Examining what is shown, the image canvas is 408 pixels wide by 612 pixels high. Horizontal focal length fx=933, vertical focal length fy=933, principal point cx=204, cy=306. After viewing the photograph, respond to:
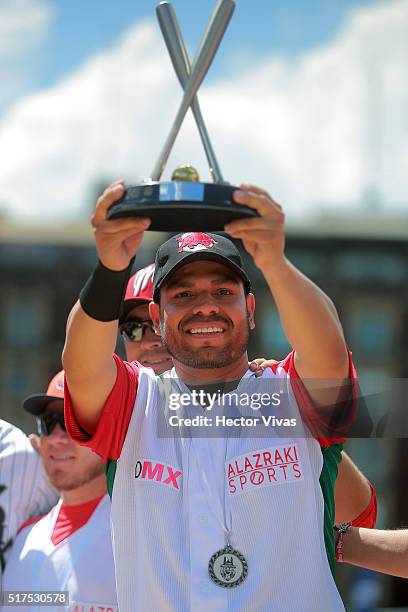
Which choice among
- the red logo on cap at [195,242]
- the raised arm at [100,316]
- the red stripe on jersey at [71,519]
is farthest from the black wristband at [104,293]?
the red stripe on jersey at [71,519]

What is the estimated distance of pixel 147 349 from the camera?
3.23 meters

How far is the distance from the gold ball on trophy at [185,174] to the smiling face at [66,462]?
1538 mm

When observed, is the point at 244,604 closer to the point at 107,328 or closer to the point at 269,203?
the point at 107,328

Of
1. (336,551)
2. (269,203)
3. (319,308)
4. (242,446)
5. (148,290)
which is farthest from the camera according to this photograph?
(148,290)

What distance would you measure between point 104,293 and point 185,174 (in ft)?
Answer: 1.10

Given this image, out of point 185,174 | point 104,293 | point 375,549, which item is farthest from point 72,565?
point 185,174

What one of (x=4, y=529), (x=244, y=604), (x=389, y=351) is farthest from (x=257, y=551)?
(x=389, y=351)

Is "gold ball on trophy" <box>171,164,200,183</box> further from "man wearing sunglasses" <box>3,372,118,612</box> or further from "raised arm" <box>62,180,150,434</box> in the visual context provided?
"man wearing sunglasses" <box>3,372,118,612</box>

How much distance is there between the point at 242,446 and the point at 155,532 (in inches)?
11.9

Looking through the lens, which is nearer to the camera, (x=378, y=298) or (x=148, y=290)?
(x=148, y=290)

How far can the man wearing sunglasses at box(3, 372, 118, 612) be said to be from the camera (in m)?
2.99

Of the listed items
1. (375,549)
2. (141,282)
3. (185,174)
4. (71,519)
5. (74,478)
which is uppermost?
(141,282)

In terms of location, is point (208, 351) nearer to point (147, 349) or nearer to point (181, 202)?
point (181, 202)

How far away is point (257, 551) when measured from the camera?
2.26 m
